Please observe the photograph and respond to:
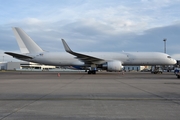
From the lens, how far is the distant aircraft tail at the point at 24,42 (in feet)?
115

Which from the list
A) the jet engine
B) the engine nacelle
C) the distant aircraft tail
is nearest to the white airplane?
the distant aircraft tail

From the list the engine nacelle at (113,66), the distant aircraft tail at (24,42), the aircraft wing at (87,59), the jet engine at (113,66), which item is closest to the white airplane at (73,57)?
the distant aircraft tail at (24,42)

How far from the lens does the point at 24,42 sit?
3534 centimetres

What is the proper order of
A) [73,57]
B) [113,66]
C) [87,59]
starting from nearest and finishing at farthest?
[113,66] → [87,59] → [73,57]

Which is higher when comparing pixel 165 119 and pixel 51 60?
pixel 51 60

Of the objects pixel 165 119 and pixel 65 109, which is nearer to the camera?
pixel 165 119

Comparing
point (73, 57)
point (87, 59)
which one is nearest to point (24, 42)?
point (73, 57)

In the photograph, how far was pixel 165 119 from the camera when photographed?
17.6ft

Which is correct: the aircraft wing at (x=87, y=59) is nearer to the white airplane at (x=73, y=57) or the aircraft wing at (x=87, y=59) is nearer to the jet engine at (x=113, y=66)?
the white airplane at (x=73, y=57)

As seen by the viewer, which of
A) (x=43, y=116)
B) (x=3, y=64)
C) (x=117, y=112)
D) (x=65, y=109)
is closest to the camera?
(x=43, y=116)

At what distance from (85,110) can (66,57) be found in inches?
1153

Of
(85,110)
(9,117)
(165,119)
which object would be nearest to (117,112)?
(85,110)

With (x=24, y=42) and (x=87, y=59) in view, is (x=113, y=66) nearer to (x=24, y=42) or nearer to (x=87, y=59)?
(x=87, y=59)

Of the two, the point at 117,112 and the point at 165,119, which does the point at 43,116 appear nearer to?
the point at 117,112
